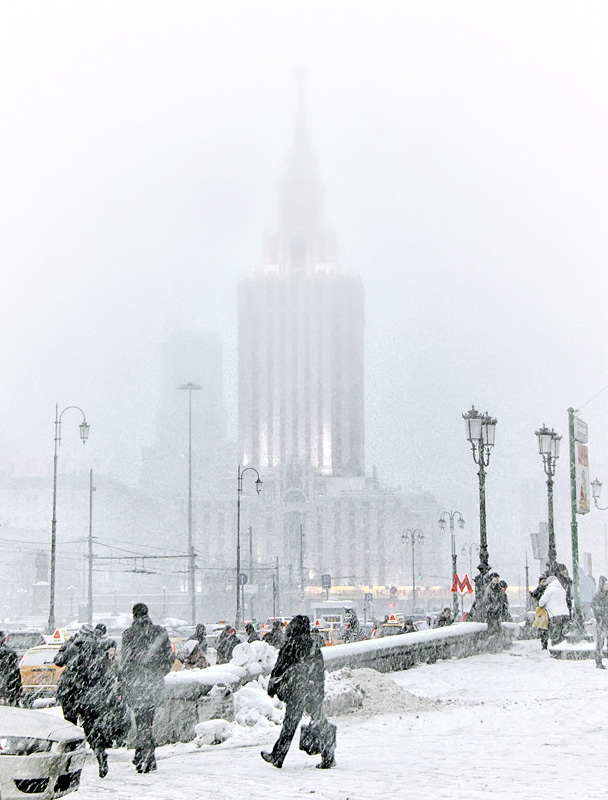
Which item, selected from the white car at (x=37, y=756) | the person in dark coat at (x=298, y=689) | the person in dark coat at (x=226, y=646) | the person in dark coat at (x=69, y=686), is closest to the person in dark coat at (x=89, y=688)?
the person in dark coat at (x=69, y=686)

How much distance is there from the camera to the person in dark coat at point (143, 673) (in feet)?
36.2

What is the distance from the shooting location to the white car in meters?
8.21

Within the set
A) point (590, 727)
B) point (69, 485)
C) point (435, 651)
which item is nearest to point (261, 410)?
point (69, 485)

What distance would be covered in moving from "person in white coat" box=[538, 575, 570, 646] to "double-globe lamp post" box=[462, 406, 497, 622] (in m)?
2.82

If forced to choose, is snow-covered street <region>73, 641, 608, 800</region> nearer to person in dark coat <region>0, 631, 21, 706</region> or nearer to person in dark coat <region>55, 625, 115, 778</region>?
person in dark coat <region>55, 625, 115, 778</region>

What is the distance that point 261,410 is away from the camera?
17588 cm

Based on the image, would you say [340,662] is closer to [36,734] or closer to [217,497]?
[36,734]

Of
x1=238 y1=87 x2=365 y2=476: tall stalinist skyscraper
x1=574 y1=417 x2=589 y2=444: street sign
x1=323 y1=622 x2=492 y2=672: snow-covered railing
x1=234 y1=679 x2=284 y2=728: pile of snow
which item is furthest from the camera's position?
x1=238 y1=87 x2=365 y2=476: tall stalinist skyscraper

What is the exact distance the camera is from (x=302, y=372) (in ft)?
572

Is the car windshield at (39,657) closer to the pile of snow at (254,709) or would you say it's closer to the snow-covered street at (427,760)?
the snow-covered street at (427,760)

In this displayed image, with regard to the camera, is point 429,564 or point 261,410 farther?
point 261,410

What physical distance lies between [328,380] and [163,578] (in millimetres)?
41906

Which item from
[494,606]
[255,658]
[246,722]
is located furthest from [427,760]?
[494,606]

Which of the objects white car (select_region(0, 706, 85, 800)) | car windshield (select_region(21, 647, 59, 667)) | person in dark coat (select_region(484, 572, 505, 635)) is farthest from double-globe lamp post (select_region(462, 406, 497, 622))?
white car (select_region(0, 706, 85, 800))
